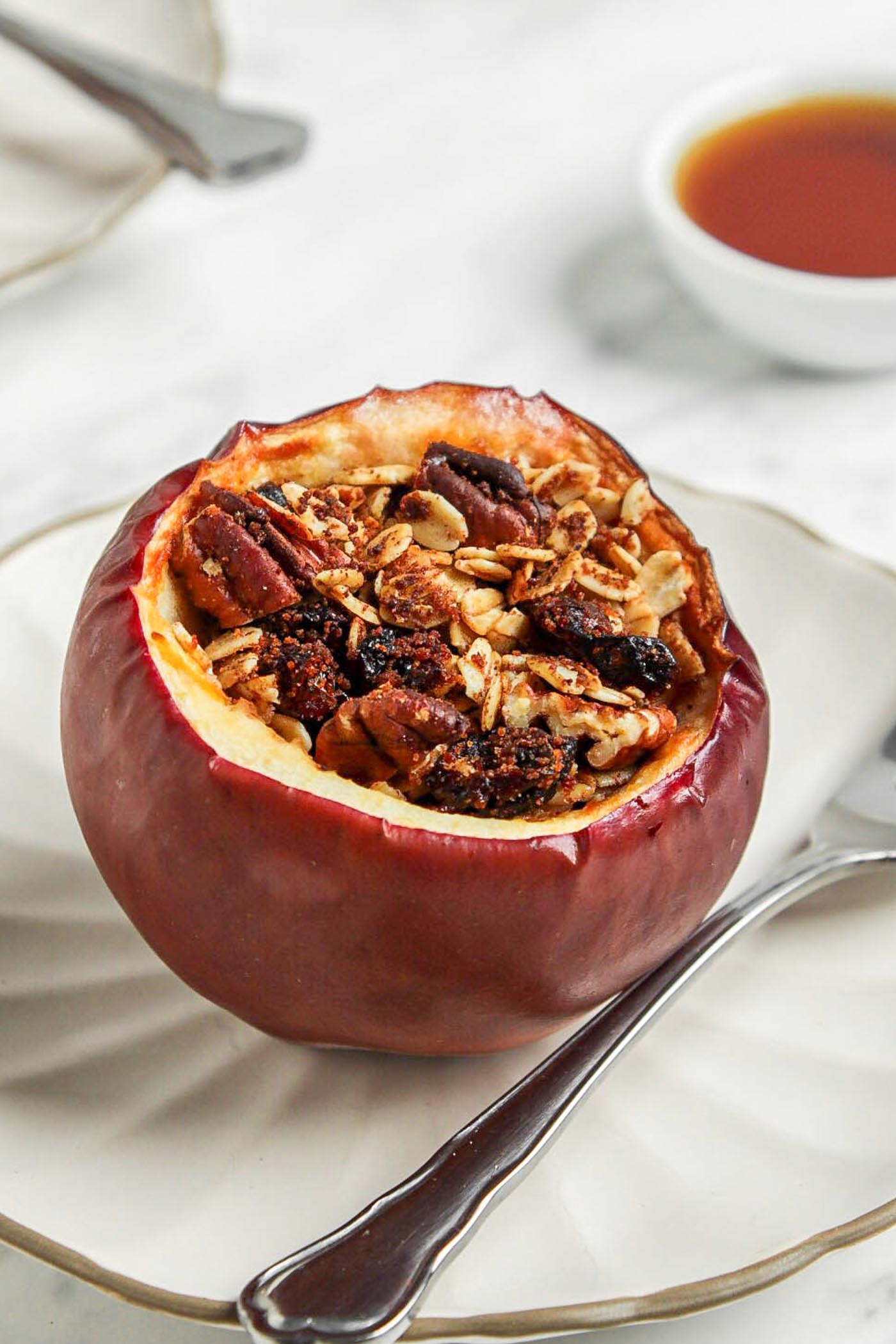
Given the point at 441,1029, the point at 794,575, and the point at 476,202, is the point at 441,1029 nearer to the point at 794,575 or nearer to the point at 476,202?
the point at 794,575

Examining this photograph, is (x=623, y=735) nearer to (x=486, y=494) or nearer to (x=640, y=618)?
(x=640, y=618)

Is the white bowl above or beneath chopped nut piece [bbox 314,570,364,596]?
beneath

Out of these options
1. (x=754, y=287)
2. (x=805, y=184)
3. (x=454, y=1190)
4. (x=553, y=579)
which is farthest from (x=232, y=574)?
(x=805, y=184)

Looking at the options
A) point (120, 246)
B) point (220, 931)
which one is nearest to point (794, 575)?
point (220, 931)

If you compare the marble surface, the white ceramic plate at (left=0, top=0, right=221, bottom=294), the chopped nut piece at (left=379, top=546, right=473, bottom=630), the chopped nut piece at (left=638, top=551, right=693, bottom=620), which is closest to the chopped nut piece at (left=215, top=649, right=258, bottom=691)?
the chopped nut piece at (left=379, top=546, right=473, bottom=630)

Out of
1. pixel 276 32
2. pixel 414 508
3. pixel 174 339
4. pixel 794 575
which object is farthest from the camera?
pixel 276 32

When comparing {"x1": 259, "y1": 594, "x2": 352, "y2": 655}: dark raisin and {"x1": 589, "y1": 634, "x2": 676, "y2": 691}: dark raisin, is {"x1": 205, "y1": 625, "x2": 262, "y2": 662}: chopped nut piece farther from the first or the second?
{"x1": 589, "y1": 634, "x2": 676, "y2": 691}: dark raisin
